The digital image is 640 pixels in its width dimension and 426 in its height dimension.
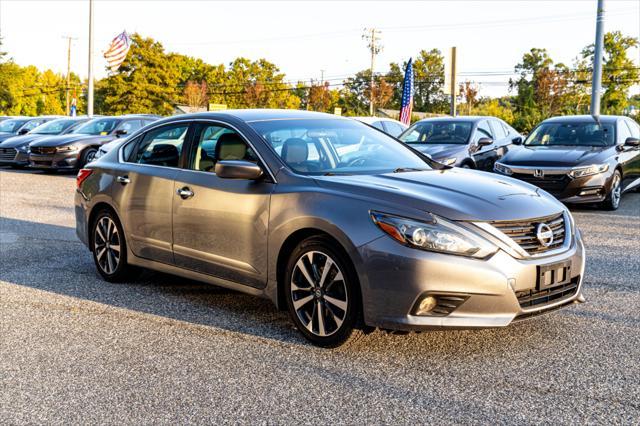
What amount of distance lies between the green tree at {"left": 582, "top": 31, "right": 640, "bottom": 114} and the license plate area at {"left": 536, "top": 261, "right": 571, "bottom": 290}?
68447 millimetres

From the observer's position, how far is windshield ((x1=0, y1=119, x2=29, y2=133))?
2580 centimetres

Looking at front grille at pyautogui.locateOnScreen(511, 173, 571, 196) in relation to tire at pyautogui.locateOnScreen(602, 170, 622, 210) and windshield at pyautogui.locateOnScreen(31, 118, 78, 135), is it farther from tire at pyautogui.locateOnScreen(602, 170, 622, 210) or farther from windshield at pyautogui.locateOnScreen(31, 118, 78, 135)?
windshield at pyautogui.locateOnScreen(31, 118, 78, 135)

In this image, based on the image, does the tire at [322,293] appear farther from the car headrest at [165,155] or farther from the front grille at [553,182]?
the front grille at [553,182]

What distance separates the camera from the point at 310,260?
4707mm

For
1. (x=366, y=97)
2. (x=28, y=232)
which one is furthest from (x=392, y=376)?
(x=366, y=97)

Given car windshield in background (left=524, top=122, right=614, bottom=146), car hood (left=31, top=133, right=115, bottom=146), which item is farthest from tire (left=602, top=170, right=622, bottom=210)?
car hood (left=31, top=133, right=115, bottom=146)

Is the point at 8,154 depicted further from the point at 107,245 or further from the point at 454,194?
the point at 454,194

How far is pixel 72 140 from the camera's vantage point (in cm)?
1933

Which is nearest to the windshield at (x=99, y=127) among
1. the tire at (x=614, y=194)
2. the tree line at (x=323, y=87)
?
the tire at (x=614, y=194)

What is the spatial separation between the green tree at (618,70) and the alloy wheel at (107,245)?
67.9 m

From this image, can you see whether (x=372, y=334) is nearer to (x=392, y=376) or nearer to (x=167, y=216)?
(x=392, y=376)

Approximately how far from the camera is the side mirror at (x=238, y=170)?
16.4 feet

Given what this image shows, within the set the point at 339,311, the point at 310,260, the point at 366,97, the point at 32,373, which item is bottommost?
the point at 32,373

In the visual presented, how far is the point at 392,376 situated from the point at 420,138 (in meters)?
10.7
